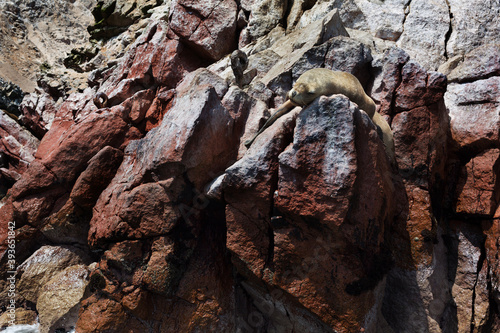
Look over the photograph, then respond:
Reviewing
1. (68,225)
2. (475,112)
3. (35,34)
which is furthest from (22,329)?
(35,34)

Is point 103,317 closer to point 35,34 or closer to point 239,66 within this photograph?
point 239,66

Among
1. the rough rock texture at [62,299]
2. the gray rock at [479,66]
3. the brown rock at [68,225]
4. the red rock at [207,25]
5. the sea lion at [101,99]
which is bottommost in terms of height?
the rough rock texture at [62,299]

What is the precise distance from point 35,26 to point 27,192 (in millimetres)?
21281

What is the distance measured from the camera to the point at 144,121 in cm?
838

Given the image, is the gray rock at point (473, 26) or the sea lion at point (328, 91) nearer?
the sea lion at point (328, 91)

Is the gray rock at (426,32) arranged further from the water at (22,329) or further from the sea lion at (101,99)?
the water at (22,329)

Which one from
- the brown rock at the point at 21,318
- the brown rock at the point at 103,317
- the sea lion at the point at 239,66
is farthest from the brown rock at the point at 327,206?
the brown rock at the point at 21,318

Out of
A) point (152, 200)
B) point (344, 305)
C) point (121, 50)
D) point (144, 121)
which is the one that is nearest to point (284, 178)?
point (344, 305)

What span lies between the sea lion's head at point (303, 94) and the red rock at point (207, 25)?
20.2ft

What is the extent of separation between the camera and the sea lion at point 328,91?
4.64 metres

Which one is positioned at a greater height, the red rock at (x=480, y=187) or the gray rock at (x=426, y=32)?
the gray rock at (x=426, y=32)

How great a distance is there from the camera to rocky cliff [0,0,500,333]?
4539 mm

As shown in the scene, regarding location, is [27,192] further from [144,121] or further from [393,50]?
[393,50]

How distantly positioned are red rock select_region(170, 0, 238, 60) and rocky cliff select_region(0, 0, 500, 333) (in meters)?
2.67
